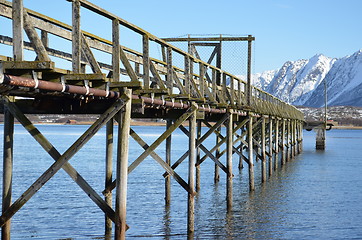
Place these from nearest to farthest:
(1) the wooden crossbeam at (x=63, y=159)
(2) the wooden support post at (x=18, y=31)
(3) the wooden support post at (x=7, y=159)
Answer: (2) the wooden support post at (x=18, y=31) < (1) the wooden crossbeam at (x=63, y=159) < (3) the wooden support post at (x=7, y=159)

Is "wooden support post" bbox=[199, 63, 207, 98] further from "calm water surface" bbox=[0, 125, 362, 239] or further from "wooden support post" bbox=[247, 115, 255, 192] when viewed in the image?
"wooden support post" bbox=[247, 115, 255, 192]

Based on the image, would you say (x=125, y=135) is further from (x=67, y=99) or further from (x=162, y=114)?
(x=162, y=114)

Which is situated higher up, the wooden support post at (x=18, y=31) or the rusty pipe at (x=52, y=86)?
the wooden support post at (x=18, y=31)

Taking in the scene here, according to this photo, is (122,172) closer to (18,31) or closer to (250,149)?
(18,31)

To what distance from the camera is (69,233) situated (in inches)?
652

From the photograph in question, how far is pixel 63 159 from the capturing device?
10.4 meters

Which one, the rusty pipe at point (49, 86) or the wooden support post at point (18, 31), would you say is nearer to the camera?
the rusty pipe at point (49, 86)

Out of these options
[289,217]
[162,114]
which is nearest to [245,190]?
[289,217]

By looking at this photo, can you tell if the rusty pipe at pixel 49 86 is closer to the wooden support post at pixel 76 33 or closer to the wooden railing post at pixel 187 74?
the wooden support post at pixel 76 33

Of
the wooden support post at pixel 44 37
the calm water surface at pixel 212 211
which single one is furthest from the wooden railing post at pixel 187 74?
the wooden support post at pixel 44 37

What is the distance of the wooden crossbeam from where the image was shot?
10391mm

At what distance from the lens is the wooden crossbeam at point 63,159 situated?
10.4m

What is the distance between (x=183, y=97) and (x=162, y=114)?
1.82m

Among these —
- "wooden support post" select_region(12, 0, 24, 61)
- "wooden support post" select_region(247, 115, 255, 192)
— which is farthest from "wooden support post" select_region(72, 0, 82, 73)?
"wooden support post" select_region(247, 115, 255, 192)
